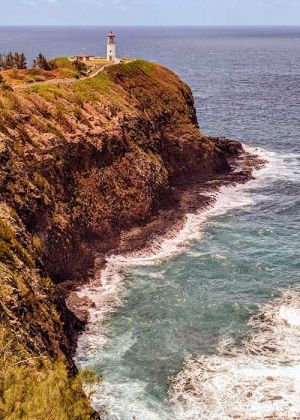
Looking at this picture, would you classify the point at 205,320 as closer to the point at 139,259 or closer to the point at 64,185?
the point at 139,259

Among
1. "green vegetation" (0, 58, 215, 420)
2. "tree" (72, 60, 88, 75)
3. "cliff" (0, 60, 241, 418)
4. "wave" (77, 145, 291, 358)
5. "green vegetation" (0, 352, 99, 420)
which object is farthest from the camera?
"tree" (72, 60, 88, 75)

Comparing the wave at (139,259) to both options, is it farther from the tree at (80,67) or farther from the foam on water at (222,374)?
the tree at (80,67)

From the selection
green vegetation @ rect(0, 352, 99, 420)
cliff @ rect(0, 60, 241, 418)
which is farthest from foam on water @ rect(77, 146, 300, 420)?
green vegetation @ rect(0, 352, 99, 420)

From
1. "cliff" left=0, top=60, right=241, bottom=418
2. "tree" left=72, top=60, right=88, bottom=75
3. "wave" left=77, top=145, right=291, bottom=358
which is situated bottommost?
"wave" left=77, top=145, right=291, bottom=358

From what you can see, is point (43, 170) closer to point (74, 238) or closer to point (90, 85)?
point (74, 238)

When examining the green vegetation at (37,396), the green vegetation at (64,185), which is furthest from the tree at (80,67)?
the green vegetation at (37,396)

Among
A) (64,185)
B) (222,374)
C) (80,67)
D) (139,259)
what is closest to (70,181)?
(64,185)

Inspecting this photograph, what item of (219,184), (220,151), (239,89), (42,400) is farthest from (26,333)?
(239,89)

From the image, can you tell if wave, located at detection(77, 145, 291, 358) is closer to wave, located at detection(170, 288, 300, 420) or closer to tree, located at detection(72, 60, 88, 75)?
wave, located at detection(170, 288, 300, 420)
